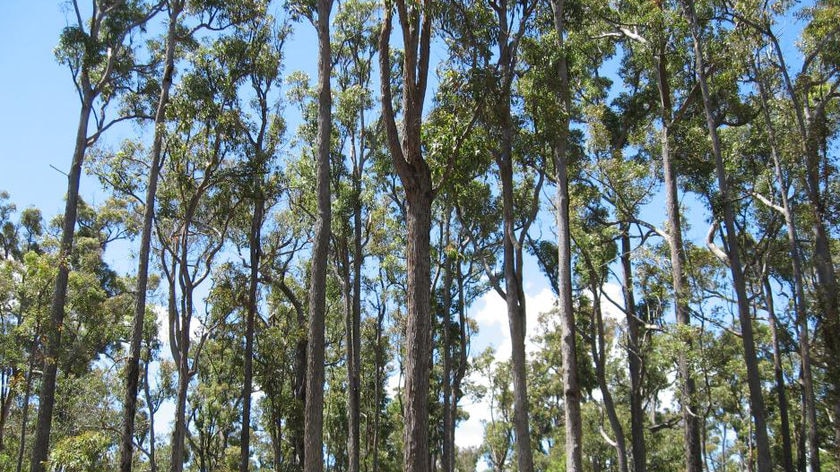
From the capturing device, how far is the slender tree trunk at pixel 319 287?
966 cm

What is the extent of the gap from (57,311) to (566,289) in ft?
40.1

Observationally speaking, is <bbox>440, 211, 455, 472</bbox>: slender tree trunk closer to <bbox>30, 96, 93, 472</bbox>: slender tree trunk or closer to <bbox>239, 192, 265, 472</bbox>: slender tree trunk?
<bbox>239, 192, 265, 472</bbox>: slender tree trunk

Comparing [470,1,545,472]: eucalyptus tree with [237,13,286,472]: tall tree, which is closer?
[470,1,545,472]: eucalyptus tree

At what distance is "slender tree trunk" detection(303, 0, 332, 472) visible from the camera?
966cm

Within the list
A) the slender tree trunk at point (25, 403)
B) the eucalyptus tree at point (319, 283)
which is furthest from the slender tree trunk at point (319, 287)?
the slender tree trunk at point (25, 403)

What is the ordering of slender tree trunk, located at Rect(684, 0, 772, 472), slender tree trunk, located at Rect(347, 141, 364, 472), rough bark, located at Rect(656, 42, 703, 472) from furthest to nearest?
slender tree trunk, located at Rect(347, 141, 364, 472)
rough bark, located at Rect(656, 42, 703, 472)
slender tree trunk, located at Rect(684, 0, 772, 472)

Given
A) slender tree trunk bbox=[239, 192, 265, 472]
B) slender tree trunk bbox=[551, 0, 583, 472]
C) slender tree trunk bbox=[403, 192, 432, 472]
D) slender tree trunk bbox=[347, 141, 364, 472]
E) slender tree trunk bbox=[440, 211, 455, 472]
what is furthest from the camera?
slender tree trunk bbox=[440, 211, 455, 472]

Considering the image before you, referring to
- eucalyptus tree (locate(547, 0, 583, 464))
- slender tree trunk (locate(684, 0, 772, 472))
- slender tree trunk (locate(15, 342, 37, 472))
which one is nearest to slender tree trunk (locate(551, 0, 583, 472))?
eucalyptus tree (locate(547, 0, 583, 464))

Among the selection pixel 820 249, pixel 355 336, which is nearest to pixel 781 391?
pixel 820 249

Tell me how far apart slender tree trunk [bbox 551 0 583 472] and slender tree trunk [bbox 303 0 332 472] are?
13.4 feet

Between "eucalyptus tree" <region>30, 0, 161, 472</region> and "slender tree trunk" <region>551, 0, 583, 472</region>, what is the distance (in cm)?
1156

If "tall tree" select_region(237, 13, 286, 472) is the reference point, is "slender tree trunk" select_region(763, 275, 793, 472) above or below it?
below

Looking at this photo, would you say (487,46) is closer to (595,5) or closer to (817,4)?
(595,5)

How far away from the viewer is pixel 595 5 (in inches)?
665
